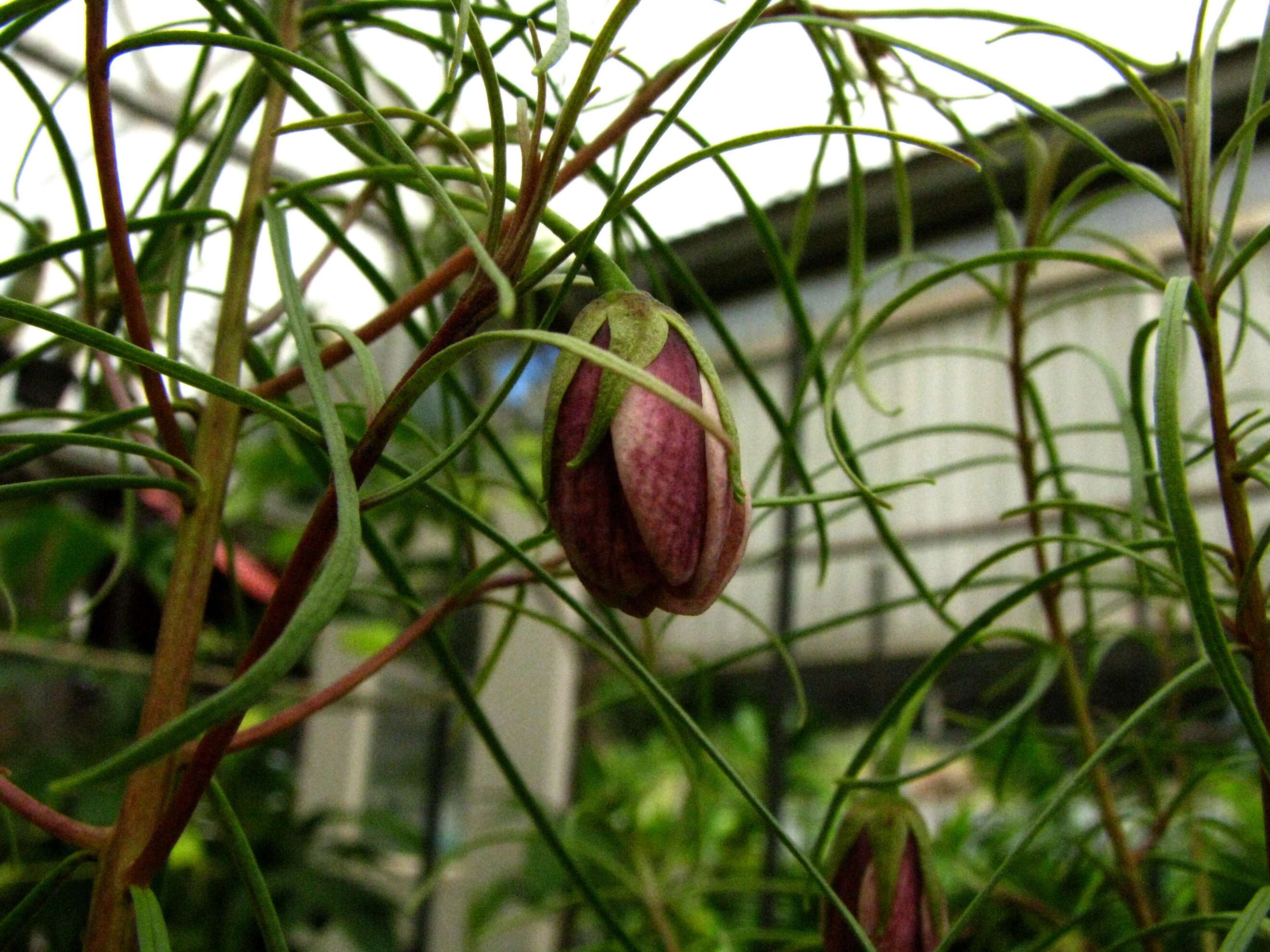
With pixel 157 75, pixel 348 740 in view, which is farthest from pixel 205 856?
pixel 157 75

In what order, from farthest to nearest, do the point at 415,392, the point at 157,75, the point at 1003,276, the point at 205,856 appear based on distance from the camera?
the point at 157,75 → the point at 205,856 → the point at 1003,276 → the point at 415,392

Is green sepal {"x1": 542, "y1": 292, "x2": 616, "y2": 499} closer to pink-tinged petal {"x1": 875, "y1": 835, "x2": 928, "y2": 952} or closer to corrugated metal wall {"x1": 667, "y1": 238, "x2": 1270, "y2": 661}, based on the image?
pink-tinged petal {"x1": 875, "y1": 835, "x2": 928, "y2": 952}

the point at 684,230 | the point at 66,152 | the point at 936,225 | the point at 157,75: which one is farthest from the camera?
the point at 684,230

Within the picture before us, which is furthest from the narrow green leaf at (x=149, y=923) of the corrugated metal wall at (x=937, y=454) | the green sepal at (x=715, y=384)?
the corrugated metal wall at (x=937, y=454)

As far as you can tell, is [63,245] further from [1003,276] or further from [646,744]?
[646,744]

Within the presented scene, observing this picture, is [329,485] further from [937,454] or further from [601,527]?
[937,454]

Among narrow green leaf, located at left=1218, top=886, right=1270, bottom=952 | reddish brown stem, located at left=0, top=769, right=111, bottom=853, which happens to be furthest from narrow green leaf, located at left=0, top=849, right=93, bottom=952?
narrow green leaf, located at left=1218, top=886, right=1270, bottom=952

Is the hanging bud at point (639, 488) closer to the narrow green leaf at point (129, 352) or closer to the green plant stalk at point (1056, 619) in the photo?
the narrow green leaf at point (129, 352)
